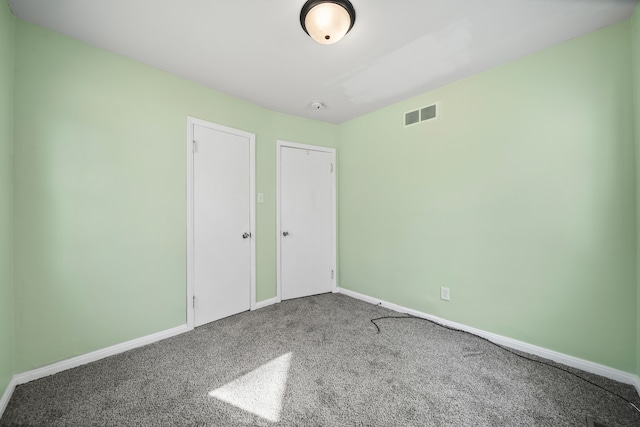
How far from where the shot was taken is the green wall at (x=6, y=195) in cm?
150

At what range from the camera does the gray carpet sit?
142cm

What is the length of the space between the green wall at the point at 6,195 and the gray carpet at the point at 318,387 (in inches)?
11.7

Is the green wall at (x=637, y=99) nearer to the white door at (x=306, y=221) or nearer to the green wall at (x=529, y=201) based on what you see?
the green wall at (x=529, y=201)

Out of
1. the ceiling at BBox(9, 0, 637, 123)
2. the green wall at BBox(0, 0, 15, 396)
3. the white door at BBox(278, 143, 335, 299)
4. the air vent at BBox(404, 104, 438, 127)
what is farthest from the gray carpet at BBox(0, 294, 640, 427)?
the ceiling at BBox(9, 0, 637, 123)

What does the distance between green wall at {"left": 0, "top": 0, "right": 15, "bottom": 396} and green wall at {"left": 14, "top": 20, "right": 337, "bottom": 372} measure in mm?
48

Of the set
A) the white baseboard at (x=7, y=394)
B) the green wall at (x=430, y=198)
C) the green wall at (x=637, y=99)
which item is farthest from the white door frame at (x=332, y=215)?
the green wall at (x=637, y=99)

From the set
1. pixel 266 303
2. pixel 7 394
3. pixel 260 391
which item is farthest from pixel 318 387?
pixel 7 394

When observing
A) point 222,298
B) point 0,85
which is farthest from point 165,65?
point 222,298

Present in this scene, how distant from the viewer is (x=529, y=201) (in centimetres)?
205

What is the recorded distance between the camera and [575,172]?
1.85 meters

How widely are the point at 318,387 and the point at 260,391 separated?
38cm

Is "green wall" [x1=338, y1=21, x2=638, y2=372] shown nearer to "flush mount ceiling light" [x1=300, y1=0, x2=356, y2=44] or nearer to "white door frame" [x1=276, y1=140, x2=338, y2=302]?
"white door frame" [x1=276, y1=140, x2=338, y2=302]

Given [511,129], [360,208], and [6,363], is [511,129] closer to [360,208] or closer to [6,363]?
[360,208]

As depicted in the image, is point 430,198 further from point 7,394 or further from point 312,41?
point 7,394
